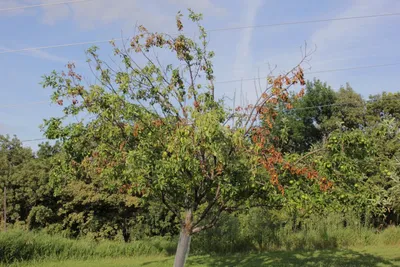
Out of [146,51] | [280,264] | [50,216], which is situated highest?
[146,51]

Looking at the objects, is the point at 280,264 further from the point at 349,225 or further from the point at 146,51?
the point at 146,51

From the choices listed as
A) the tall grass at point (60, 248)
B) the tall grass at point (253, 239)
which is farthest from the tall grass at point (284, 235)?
the tall grass at point (60, 248)

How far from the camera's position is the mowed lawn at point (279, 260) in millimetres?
11211

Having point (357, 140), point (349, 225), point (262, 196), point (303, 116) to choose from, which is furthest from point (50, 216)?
point (303, 116)

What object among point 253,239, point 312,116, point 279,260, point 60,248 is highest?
point 312,116

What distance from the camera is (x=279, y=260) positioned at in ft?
39.3

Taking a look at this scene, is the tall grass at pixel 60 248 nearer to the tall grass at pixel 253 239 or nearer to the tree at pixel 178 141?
the tall grass at pixel 253 239

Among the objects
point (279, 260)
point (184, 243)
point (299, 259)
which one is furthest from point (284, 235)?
point (184, 243)

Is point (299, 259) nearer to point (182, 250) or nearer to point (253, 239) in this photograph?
point (253, 239)

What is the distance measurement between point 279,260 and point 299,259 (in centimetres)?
62

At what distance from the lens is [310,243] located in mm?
14609

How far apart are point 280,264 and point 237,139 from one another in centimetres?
767

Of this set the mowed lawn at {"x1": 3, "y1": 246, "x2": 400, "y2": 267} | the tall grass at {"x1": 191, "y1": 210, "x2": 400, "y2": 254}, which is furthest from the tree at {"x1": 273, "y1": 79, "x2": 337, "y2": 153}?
the mowed lawn at {"x1": 3, "y1": 246, "x2": 400, "y2": 267}

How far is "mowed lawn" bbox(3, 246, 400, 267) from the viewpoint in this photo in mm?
11211
